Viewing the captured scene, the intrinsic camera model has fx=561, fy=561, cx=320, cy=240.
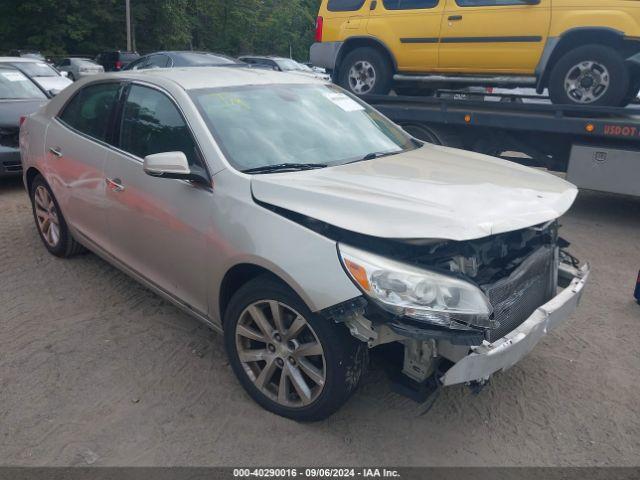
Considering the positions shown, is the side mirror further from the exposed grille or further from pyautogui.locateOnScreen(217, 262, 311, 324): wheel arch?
the exposed grille

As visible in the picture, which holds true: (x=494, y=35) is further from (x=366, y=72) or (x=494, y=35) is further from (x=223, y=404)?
(x=223, y=404)

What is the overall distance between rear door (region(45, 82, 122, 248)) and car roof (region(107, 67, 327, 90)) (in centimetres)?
26

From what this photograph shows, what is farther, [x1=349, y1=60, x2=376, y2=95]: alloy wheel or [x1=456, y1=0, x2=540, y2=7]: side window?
[x1=349, y1=60, x2=376, y2=95]: alloy wheel

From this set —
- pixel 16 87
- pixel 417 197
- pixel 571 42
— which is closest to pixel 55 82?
pixel 16 87

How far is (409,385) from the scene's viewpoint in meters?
2.63

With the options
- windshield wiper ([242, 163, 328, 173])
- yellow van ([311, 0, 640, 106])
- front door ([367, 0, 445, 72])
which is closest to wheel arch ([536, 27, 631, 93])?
yellow van ([311, 0, 640, 106])

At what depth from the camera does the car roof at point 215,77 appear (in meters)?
3.55

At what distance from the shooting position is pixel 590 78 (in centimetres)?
630

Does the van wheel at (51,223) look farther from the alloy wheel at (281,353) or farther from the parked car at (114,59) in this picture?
the parked car at (114,59)

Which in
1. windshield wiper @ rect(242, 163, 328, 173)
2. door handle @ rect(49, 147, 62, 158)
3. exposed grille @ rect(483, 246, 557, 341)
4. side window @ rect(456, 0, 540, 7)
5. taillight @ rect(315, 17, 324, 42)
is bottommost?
exposed grille @ rect(483, 246, 557, 341)

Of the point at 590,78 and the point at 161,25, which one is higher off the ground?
the point at 161,25

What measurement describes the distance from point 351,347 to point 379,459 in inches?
22.4

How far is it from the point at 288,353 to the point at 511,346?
1.06 m

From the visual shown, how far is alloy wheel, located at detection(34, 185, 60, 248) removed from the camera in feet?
15.6
